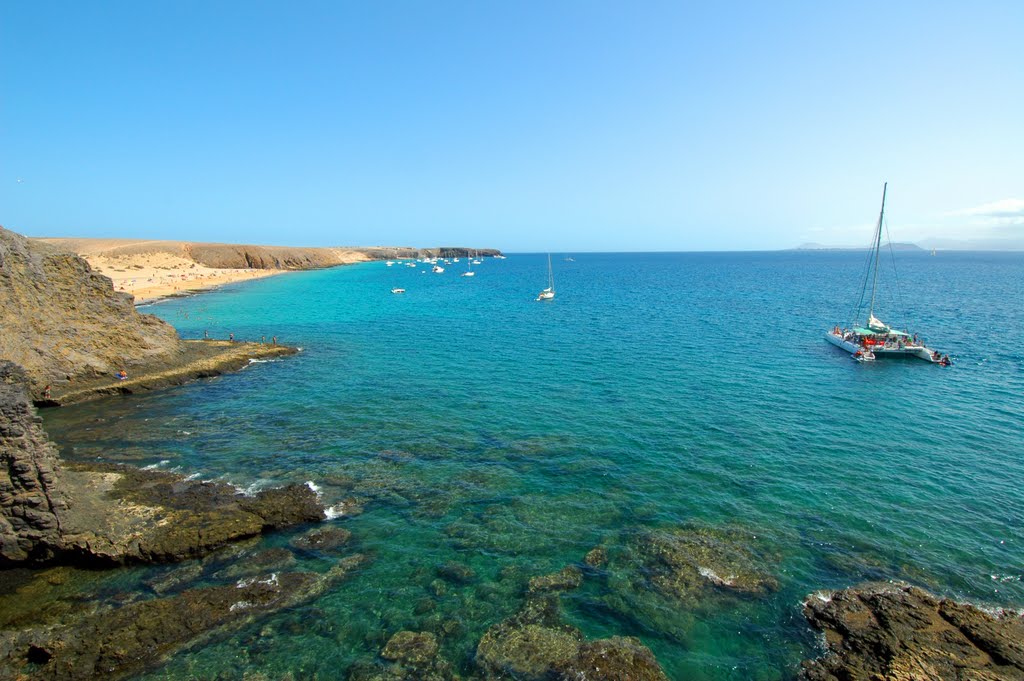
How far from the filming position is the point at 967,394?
38.8 meters

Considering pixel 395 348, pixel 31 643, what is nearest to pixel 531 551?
pixel 31 643

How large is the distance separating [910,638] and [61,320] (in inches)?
1992

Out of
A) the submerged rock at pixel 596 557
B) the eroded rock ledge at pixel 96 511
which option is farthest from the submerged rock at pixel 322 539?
the submerged rock at pixel 596 557

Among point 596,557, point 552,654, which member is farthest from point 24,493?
point 596,557

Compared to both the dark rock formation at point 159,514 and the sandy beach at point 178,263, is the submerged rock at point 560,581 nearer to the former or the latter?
the dark rock formation at point 159,514

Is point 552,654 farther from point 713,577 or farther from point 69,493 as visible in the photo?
point 69,493

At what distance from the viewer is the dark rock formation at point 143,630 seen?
1356 centimetres

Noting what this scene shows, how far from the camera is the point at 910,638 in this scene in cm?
1438

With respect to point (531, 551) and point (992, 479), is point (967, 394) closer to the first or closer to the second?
point (992, 479)

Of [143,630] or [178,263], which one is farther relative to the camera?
[178,263]

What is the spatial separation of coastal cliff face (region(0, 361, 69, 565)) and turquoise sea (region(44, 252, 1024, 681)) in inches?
133

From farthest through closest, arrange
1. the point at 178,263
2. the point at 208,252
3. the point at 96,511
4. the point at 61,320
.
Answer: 1. the point at 208,252
2. the point at 178,263
3. the point at 61,320
4. the point at 96,511

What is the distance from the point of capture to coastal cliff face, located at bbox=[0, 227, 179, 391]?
111 feet

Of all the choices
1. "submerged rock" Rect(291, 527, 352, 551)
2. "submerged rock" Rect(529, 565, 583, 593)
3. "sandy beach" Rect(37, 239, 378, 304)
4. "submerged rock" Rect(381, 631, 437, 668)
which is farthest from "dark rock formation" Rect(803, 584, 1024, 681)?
"sandy beach" Rect(37, 239, 378, 304)
